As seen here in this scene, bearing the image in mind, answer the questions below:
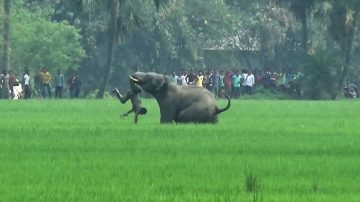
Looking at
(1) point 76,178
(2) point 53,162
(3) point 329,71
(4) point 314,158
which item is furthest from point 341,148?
(3) point 329,71

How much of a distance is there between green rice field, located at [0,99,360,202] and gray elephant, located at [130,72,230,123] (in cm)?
161

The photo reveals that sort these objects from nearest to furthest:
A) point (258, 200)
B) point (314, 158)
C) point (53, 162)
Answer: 1. point (258, 200)
2. point (53, 162)
3. point (314, 158)

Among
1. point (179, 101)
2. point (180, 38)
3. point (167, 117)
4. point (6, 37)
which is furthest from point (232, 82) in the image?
point (167, 117)

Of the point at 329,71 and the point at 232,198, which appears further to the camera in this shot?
the point at 329,71

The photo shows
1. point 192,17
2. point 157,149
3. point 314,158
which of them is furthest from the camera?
point 192,17

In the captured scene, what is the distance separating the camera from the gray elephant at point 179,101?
33.9 m

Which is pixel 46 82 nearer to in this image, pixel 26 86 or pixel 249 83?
pixel 26 86

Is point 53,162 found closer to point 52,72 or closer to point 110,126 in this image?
point 110,126

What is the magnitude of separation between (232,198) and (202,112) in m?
18.5

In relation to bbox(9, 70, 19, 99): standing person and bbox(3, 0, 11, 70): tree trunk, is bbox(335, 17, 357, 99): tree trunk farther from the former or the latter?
bbox(3, 0, 11, 70): tree trunk

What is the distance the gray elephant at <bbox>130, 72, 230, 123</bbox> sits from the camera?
33.9 meters

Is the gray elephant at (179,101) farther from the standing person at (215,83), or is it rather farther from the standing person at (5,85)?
the standing person at (215,83)

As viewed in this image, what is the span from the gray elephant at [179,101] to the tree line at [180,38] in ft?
122

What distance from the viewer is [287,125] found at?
3378 cm
